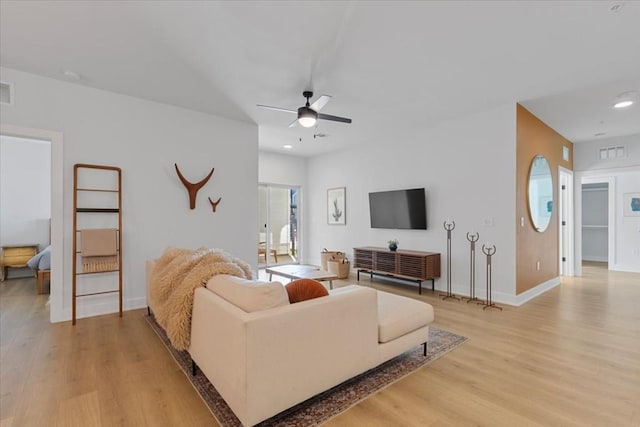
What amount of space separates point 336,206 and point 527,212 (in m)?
3.66

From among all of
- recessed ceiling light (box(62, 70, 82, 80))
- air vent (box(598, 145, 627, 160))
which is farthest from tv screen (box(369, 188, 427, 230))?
recessed ceiling light (box(62, 70, 82, 80))

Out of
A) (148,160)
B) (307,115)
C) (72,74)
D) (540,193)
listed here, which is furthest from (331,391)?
(540,193)

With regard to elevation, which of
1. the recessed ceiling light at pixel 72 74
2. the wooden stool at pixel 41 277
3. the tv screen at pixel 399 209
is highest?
the recessed ceiling light at pixel 72 74

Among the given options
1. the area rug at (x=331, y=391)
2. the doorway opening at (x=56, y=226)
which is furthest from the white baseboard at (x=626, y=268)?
the doorway opening at (x=56, y=226)

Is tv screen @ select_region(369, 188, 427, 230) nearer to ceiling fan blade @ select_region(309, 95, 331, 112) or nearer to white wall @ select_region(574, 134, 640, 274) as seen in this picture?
ceiling fan blade @ select_region(309, 95, 331, 112)

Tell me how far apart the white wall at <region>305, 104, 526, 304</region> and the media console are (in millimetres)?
260

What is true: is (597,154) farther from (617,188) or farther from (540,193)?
(540,193)

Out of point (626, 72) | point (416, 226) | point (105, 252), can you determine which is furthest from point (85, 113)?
point (626, 72)

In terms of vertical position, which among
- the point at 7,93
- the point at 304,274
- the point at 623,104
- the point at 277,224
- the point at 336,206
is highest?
the point at 623,104

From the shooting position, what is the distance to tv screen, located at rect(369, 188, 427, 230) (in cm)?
508

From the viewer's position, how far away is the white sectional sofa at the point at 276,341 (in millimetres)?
1547

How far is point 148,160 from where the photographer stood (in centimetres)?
404

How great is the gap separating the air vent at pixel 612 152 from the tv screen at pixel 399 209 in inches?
152

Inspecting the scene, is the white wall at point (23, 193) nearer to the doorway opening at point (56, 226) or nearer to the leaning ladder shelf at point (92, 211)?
the doorway opening at point (56, 226)
